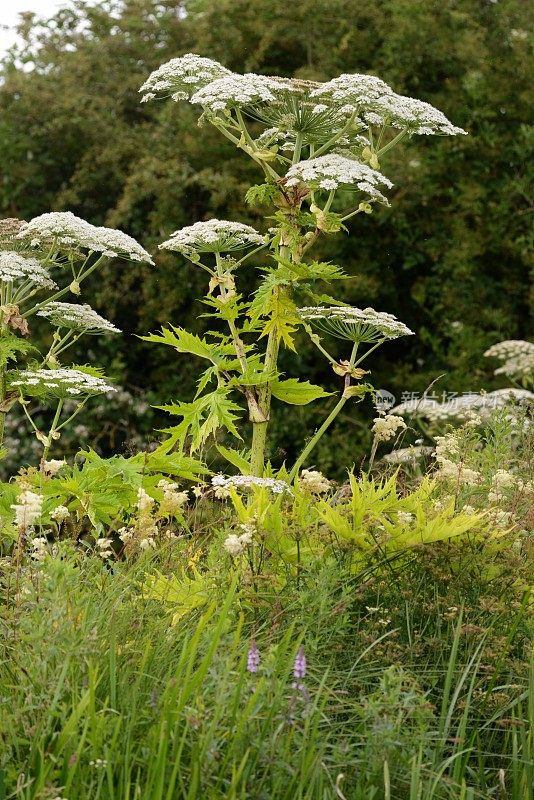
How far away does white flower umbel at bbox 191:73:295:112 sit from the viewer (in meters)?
4.10

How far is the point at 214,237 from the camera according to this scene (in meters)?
4.46

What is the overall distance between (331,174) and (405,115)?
52 cm

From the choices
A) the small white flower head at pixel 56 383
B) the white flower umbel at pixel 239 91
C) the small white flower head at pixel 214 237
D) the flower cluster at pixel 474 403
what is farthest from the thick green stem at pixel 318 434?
the flower cluster at pixel 474 403

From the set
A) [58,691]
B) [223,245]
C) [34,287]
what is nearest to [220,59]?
[34,287]

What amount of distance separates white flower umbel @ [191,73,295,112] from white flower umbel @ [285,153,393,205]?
29 centimetres

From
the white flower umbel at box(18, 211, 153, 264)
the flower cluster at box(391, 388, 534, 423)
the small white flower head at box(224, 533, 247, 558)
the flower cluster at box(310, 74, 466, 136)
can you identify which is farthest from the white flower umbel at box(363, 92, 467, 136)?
the flower cluster at box(391, 388, 534, 423)

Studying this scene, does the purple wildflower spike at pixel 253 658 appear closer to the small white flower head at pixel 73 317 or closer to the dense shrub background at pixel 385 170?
the small white flower head at pixel 73 317

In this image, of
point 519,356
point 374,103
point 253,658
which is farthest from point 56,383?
point 519,356

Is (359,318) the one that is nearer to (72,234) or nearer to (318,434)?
(318,434)

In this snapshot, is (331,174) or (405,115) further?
(405,115)

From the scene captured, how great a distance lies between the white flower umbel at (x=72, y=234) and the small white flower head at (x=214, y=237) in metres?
0.39

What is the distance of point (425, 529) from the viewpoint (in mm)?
3400

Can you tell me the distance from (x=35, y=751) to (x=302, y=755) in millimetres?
608

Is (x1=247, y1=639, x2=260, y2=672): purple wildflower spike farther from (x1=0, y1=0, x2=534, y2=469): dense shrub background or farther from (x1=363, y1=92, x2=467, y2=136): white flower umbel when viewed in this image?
(x1=0, y1=0, x2=534, y2=469): dense shrub background
